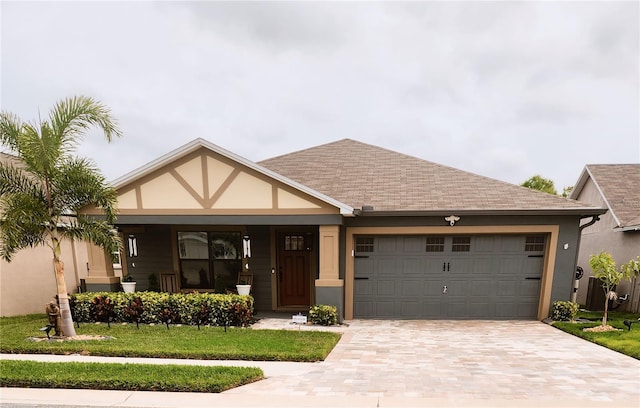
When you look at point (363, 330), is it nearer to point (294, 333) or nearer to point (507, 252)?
point (294, 333)

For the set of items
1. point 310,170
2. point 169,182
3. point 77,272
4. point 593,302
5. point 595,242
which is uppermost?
point 310,170

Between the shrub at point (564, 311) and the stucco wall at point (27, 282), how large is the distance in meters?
15.5

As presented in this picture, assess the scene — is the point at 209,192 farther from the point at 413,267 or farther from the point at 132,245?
the point at 413,267

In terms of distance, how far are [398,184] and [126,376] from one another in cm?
798

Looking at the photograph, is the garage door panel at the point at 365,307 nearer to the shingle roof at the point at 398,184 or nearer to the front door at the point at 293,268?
the front door at the point at 293,268

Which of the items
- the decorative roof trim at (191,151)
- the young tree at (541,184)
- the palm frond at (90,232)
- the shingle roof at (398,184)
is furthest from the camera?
the young tree at (541,184)

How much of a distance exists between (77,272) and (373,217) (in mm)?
11642

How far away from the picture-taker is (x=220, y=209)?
25.7 feet

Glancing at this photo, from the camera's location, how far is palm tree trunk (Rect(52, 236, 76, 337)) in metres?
6.12

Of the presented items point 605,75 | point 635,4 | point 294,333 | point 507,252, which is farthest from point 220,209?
point 605,75

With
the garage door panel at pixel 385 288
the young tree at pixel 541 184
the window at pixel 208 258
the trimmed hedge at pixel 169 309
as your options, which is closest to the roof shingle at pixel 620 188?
the garage door panel at pixel 385 288

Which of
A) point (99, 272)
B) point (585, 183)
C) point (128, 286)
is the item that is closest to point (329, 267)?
point (128, 286)

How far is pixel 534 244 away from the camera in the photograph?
331 inches

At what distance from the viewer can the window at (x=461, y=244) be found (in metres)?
8.42
